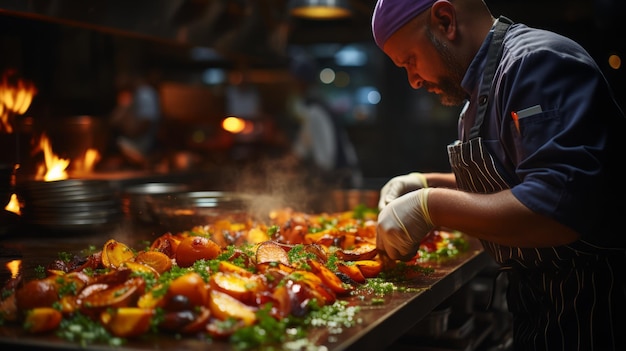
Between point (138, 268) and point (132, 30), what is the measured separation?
2.27 metres

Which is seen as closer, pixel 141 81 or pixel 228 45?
pixel 228 45

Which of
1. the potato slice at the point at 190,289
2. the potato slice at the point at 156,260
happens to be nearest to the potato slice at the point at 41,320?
the potato slice at the point at 190,289

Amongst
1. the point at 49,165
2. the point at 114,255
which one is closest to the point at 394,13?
the point at 114,255

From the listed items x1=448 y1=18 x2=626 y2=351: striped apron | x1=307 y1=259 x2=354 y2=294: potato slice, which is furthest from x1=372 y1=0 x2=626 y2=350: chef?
x1=307 y1=259 x2=354 y2=294: potato slice

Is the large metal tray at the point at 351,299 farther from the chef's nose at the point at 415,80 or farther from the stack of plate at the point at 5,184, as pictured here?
the chef's nose at the point at 415,80

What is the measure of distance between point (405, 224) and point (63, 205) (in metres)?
1.90

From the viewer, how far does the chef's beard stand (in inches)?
94.7

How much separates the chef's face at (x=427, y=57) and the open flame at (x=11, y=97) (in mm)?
2305

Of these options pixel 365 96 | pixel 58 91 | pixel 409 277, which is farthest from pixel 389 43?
pixel 365 96

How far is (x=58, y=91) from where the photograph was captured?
5.01 m

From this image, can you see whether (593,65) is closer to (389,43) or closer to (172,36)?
(389,43)

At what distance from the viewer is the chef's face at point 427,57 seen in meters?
2.41

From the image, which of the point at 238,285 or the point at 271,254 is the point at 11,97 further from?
the point at 238,285

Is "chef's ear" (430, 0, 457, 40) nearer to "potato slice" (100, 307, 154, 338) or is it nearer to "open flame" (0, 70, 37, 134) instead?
"potato slice" (100, 307, 154, 338)
